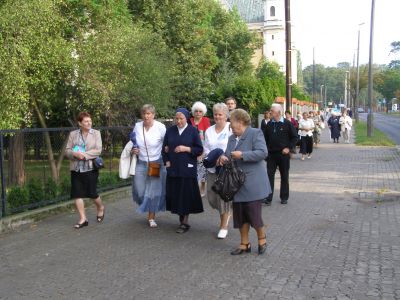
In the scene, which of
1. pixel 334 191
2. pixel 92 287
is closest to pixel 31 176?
pixel 92 287

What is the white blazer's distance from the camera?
8.10m

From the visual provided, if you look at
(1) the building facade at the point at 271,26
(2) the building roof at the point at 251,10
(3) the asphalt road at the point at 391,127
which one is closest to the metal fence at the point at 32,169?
(3) the asphalt road at the point at 391,127

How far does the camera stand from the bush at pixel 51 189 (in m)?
9.44

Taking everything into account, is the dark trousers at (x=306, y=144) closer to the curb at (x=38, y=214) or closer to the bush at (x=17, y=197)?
the curb at (x=38, y=214)

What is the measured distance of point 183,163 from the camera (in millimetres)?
7559

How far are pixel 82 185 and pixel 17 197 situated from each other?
1.39m

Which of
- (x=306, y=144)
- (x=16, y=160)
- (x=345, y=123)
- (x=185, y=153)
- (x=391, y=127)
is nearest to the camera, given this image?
(x=185, y=153)

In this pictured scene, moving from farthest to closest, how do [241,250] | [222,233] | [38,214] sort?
[38,214], [222,233], [241,250]

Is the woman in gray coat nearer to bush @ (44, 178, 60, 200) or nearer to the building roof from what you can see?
bush @ (44, 178, 60, 200)

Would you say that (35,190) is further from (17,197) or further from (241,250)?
(241,250)

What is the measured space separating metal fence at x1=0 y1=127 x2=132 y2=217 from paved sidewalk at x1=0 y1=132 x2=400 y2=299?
58cm

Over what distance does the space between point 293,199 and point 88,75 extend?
21.9ft

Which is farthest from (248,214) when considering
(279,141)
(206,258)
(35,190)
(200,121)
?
(35,190)

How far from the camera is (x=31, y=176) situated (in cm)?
917
